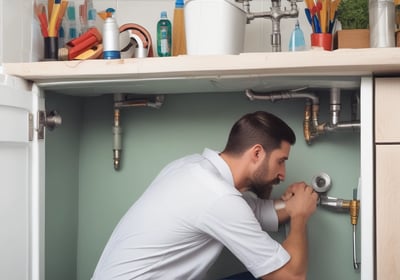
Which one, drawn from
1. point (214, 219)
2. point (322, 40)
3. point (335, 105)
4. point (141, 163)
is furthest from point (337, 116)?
point (141, 163)

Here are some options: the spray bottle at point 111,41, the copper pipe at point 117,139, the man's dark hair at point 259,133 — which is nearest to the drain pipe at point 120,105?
the copper pipe at point 117,139

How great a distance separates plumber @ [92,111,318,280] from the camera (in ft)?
4.30

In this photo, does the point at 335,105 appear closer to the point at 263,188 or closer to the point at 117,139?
the point at 263,188

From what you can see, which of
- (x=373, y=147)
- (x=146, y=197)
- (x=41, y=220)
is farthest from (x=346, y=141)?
(x=41, y=220)

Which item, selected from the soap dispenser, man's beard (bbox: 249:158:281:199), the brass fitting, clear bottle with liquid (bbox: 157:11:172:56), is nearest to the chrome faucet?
the soap dispenser

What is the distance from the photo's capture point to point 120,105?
1778 mm

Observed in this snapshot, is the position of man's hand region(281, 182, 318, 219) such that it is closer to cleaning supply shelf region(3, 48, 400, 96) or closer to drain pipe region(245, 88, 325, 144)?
drain pipe region(245, 88, 325, 144)

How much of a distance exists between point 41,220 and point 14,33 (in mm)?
510

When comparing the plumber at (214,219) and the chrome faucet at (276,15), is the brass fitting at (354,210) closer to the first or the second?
the plumber at (214,219)

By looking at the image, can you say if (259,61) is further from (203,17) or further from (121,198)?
(121,198)

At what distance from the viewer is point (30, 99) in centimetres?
145

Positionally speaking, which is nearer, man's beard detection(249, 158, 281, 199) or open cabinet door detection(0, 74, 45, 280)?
open cabinet door detection(0, 74, 45, 280)

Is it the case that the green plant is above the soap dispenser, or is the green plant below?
above

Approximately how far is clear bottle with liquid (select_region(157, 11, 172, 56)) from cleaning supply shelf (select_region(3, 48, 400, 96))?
13 centimetres
